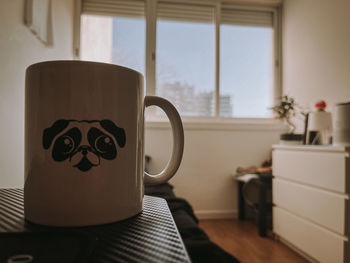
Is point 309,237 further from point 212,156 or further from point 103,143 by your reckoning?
point 103,143

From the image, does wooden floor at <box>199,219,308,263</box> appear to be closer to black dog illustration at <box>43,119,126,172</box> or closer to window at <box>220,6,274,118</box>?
window at <box>220,6,274,118</box>

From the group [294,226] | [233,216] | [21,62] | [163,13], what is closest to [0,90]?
[21,62]

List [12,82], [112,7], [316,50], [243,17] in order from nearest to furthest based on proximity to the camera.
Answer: [12,82] < [316,50] < [112,7] < [243,17]

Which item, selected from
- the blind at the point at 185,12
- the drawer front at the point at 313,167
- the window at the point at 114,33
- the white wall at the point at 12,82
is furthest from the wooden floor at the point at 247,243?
the blind at the point at 185,12

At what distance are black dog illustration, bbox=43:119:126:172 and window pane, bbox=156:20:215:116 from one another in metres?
2.38

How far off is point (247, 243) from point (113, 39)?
225 centimetres

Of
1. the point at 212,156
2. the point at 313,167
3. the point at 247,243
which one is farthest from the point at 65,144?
the point at 212,156

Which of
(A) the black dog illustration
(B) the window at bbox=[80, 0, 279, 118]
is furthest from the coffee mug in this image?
(B) the window at bbox=[80, 0, 279, 118]

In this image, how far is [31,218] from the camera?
0.28m

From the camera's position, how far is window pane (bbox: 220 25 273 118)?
2725 mm

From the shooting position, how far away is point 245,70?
2752 mm

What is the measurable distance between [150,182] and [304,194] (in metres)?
1.57

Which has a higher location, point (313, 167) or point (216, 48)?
point (216, 48)

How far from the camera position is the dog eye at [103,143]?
0.88ft
